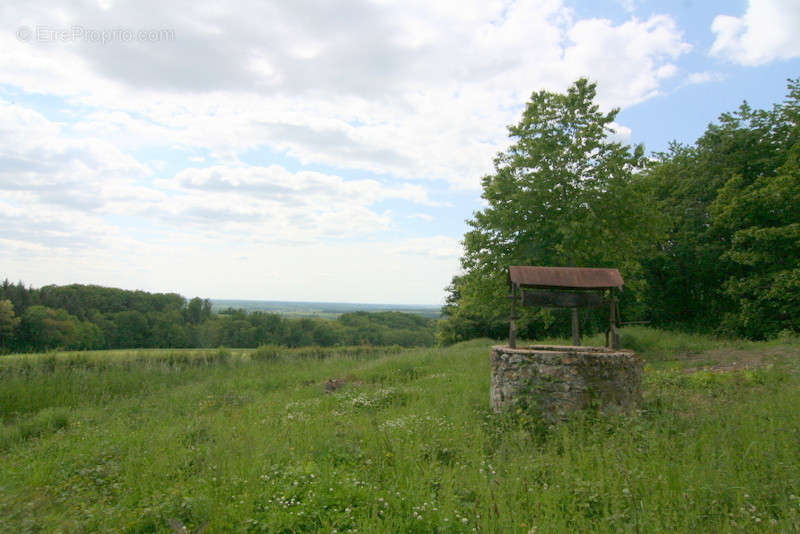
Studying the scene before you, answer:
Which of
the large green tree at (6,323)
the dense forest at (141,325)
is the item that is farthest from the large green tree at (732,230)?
the large green tree at (6,323)

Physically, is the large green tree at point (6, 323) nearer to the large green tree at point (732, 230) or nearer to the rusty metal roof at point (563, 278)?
the rusty metal roof at point (563, 278)

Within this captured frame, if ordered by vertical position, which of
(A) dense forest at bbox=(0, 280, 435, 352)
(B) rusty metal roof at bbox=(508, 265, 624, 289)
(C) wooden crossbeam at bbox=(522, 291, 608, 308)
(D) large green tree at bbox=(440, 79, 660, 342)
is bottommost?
(A) dense forest at bbox=(0, 280, 435, 352)

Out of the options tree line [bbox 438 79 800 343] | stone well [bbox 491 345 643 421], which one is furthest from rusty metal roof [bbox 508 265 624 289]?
tree line [bbox 438 79 800 343]

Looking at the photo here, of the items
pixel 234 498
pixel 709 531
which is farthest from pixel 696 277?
pixel 234 498

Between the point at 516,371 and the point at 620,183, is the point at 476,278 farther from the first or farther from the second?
the point at 516,371

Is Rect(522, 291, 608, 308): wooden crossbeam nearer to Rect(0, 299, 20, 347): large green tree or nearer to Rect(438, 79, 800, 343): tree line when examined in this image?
Rect(438, 79, 800, 343): tree line

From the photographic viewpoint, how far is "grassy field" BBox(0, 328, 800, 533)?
4.45 meters

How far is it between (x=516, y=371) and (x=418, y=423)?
1955 mm

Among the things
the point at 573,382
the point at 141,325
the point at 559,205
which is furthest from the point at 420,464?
the point at 141,325

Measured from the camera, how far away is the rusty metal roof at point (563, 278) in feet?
30.4

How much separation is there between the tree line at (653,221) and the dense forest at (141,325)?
1304 centimetres

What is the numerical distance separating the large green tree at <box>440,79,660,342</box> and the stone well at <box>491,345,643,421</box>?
340 inches

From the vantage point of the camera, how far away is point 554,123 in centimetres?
1820

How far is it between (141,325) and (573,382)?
40670 millimetres
